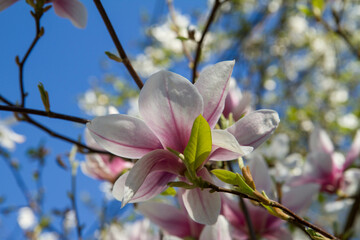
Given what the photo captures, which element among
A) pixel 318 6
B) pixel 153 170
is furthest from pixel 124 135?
pixel 318 6

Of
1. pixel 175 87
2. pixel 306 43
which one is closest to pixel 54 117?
pixel 175 87

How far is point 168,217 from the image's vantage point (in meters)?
0.53

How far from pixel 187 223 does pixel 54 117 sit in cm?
25

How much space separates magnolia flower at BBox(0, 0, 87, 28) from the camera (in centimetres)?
49

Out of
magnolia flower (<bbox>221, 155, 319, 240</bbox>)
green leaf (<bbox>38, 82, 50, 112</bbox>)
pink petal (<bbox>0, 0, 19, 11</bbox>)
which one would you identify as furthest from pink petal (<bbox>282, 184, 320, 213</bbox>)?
pink petal (<bbox>0, 0, 19, 11</bbox>)

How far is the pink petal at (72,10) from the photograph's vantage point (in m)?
0.49

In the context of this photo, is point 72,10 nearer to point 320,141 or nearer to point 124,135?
point 124,135

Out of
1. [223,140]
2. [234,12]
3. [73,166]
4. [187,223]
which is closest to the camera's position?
[223,140]

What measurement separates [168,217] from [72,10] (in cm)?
33

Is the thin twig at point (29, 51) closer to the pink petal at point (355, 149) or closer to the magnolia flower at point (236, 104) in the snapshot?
the magnolia flower at point (236, 104)

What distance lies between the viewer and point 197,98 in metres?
0.33

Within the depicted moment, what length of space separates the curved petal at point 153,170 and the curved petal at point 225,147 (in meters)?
0.04

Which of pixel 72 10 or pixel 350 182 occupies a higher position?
pixel 72 10

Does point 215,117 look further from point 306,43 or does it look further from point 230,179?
point 306,43
